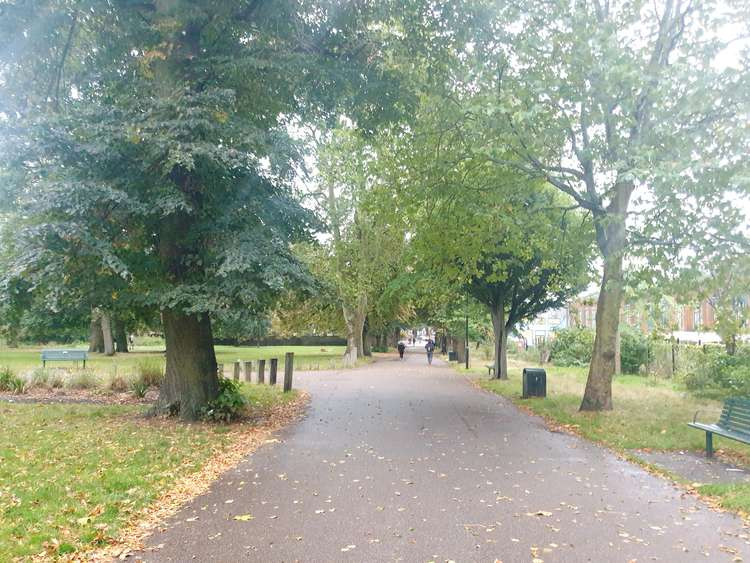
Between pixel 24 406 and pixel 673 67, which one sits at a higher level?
pixel 673 67

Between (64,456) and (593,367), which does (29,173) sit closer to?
(64,456)

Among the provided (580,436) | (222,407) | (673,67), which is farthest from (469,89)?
(222,407)

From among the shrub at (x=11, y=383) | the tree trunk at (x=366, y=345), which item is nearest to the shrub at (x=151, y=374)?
the shrub at (x=11, y=383)

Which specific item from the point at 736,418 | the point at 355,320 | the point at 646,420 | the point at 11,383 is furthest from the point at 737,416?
the point at 355,320

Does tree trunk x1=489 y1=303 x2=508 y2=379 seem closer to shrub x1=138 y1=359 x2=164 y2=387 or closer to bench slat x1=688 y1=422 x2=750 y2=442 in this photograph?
shrub x1=138 y1=359 x2=164 y2=387

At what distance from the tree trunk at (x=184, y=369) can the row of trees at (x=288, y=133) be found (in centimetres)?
4

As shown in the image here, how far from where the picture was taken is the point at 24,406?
13422 millimetres

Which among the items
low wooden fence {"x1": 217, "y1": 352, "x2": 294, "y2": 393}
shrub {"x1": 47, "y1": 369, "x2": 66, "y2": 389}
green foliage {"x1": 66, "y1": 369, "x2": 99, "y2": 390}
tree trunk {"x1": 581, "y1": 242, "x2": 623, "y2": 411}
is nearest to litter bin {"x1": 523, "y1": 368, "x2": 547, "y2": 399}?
tree trunk {"x1": 581, "y1": 242, "x2": 623, "y2": 411}

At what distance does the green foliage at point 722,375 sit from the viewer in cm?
1673

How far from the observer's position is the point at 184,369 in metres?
11.7

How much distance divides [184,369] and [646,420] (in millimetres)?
8668

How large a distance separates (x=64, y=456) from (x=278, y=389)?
1014 cm

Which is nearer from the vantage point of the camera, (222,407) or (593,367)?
(222,407)

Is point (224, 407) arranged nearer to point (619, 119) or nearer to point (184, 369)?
point (184, 369)
